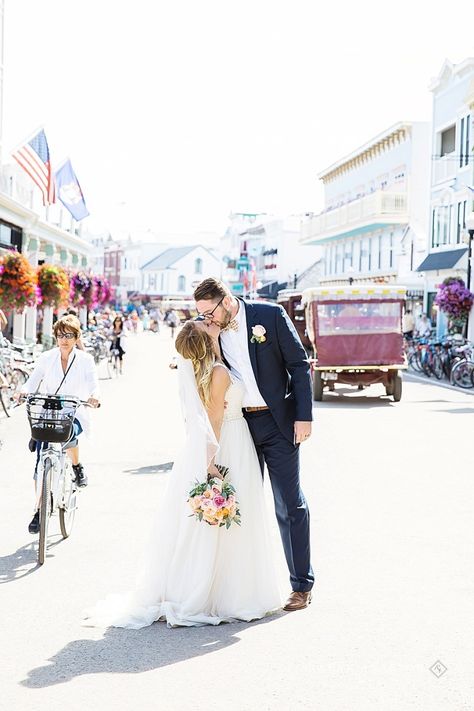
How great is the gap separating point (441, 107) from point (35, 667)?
1701 inches

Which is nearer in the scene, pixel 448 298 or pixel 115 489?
pixel 115 489

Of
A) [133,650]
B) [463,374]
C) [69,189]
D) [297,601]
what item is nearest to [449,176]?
[69,189]

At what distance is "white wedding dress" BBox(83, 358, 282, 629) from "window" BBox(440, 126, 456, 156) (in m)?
40.2

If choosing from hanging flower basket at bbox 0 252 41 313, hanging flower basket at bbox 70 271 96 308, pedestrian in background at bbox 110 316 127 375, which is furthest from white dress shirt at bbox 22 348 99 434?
hanging flower basket at bbox 70 271 96 308

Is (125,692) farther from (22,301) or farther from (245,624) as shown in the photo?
(22,301)

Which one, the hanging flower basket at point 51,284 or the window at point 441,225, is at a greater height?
the window at point 441,225

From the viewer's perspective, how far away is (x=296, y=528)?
19.9 ft

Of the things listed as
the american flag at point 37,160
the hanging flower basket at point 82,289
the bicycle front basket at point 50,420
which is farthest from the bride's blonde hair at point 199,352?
the hanging flower basket at point 82,289

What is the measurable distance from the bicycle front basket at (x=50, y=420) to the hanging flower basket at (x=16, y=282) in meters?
16.9

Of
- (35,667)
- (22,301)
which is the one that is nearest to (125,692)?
(35,667)

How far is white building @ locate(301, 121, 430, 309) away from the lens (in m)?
52.1

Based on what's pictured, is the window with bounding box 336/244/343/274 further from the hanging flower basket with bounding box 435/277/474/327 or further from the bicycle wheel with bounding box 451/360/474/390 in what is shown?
the bicycle wheel with bounding box 451/360/474/390

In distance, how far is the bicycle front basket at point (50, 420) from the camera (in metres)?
7.23

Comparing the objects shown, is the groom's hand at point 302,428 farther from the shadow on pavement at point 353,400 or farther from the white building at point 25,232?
the white building at point 25,232
